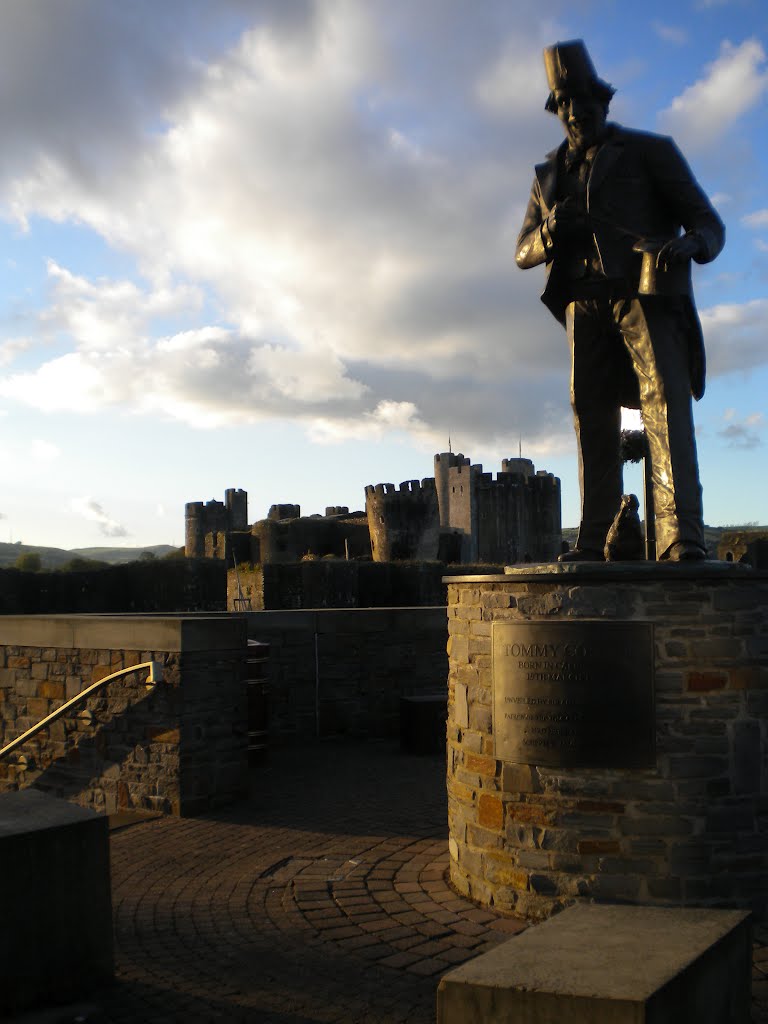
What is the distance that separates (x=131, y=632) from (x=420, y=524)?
40164mm

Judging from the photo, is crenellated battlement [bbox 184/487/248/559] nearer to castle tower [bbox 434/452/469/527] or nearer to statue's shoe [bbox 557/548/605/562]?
castle tower [bbox 434/452/469/527]

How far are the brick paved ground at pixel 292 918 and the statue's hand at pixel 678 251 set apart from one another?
11.7ft

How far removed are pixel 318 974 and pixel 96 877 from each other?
1.10 metres

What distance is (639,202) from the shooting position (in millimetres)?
5590

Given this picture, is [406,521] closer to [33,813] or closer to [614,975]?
[33,813]

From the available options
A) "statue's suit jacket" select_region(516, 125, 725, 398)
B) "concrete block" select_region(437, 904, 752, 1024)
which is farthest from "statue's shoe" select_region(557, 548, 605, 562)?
"concrete block" select_region(437, 904, 752, 1024)

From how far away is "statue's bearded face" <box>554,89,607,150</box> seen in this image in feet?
18.4

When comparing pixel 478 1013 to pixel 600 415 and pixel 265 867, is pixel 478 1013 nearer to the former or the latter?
pixel 265 867

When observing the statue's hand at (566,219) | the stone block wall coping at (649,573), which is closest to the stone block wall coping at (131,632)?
the stone block wall coping at (649,573)

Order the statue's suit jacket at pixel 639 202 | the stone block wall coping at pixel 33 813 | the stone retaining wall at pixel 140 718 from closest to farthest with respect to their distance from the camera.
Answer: the stone block wall coping at pixel 33 813 < the statue's suit jacket at pixel 639 202 < the stone retaining wall at pixel 140 718

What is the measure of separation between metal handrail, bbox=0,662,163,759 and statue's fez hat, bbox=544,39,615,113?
545cm

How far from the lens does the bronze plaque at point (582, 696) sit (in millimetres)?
4812

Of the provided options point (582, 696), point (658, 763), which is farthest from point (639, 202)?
point (658, 763)

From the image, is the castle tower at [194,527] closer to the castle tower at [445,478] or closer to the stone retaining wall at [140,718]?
the castle tower at [445,478]
